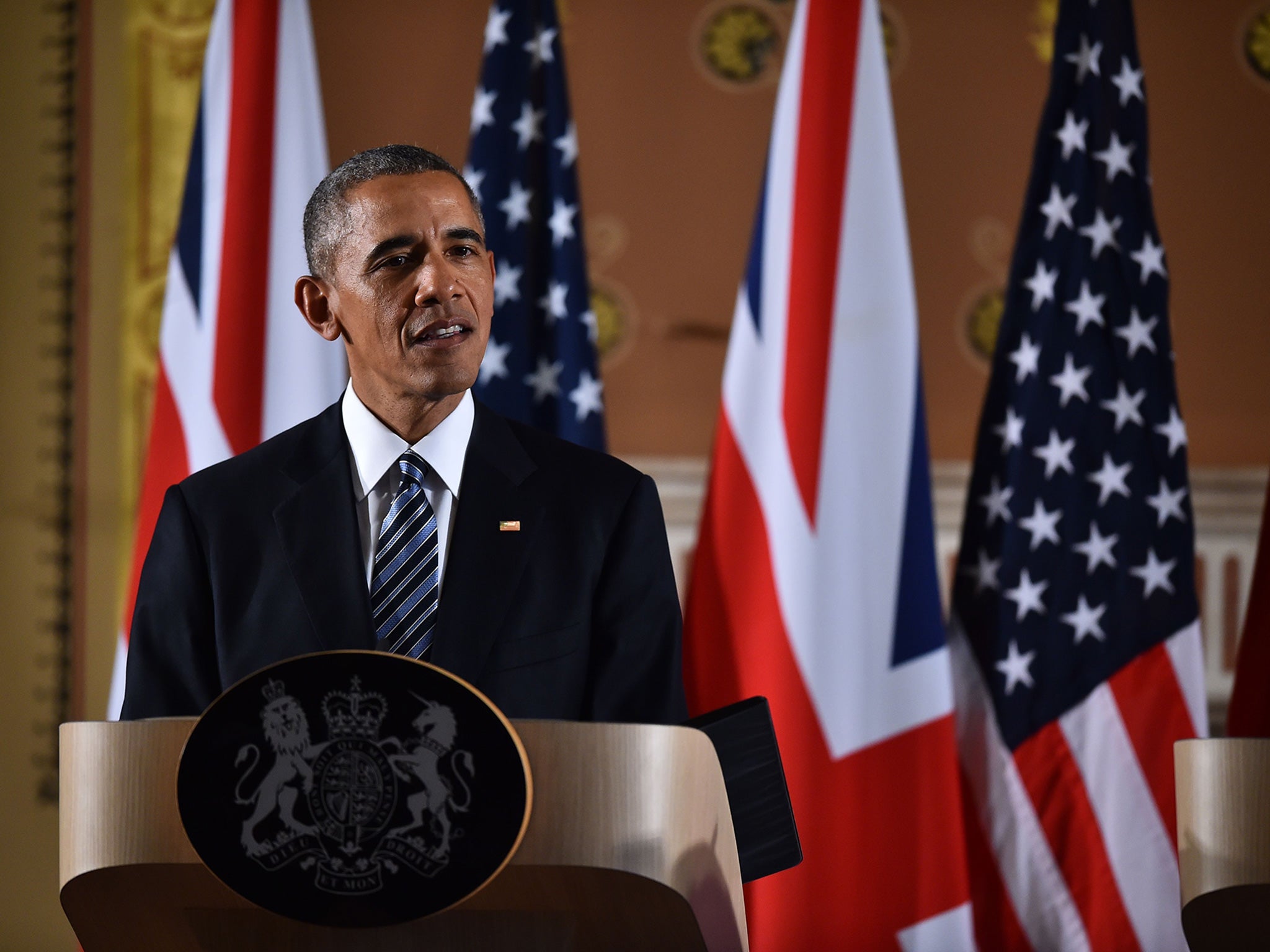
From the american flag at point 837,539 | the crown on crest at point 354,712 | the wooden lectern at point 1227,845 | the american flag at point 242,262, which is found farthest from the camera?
the american flag at point 242,262

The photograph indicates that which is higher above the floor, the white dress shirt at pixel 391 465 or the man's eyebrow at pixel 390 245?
the man's eyebrow at pixel 390 245

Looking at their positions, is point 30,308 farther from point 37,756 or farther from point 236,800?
point 236,800

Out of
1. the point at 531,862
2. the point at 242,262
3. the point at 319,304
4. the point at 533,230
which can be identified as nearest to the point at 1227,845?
the point at 531,862

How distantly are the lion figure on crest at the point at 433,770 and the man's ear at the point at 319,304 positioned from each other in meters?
0.67

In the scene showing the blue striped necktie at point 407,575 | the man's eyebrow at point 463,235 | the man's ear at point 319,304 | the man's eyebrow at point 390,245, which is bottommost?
the blue striped necktie at point 407,575

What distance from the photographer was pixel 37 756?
10.2ft

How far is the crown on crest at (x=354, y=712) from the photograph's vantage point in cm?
92

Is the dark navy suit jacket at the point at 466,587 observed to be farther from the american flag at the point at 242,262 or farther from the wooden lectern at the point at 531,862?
the american flag at the point at 242,262

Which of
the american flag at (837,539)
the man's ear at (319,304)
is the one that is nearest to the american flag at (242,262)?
the american flag at (837,539)

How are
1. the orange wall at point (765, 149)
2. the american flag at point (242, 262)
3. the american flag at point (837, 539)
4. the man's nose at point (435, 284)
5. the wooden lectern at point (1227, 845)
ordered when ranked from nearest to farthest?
the wooden lectern at point (1227, 845) < the man's nose at point (435, 284) < the american flag at point (837, 539) < the american flag at point (242, 262) < the orange wall at point (765, 149)

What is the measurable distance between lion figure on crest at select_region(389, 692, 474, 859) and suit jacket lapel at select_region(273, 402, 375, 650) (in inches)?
15.2

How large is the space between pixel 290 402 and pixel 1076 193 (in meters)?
1.68

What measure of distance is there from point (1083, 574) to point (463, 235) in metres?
1.81

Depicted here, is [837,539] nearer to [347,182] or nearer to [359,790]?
[347,182]
